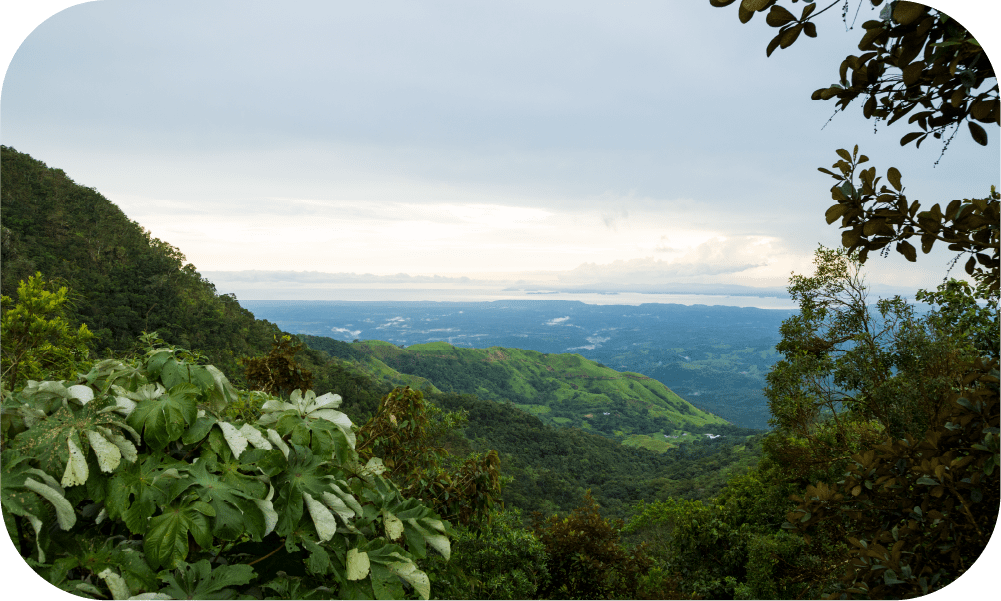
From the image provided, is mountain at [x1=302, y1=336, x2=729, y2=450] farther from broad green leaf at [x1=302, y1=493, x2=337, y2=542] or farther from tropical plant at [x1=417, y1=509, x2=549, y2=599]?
broad green leaf at [x1=302, y1=493, x2=337, y2=542]

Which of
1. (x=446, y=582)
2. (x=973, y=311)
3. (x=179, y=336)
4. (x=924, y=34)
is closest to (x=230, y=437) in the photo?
(x=446, y=582)

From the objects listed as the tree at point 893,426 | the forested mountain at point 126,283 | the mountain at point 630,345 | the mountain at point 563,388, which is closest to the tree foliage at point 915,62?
the tree at point 893,426

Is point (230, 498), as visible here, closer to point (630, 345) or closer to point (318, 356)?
point (318, 356)

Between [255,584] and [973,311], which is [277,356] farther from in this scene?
[973,311]

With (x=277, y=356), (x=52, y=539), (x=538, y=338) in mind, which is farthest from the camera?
(x=538, y=338)

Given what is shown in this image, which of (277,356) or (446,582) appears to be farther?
(277,356)

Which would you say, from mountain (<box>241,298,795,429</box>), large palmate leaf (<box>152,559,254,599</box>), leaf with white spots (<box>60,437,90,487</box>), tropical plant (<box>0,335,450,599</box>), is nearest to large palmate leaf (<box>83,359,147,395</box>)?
tropical plant (<box>0,335,450,599</box>)
